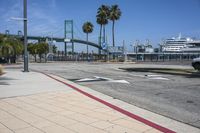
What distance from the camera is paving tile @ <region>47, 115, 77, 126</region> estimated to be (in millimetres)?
7195

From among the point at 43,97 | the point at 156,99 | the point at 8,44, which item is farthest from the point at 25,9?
the point at 8,44

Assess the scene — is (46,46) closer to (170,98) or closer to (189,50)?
(189,50)

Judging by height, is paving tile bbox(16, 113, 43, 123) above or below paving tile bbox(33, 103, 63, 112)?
below

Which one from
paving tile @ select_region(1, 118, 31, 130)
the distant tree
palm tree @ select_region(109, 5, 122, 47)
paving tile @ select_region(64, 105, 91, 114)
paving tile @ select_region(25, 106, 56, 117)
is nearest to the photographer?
paving tile @ select_region(1, 118, 31, 130)

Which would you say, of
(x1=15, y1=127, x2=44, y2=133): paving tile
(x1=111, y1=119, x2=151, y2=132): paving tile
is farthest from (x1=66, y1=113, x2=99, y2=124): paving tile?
(x1=15, y1=127, x2=44, y2=133): paving tile

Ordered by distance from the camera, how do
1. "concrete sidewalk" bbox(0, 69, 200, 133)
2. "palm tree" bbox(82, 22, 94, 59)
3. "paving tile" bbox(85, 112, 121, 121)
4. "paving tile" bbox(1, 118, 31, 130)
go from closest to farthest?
"concrete sidewalk" bbox(0, 69, 200, 133) < "paving tile" bbox(1, 118, 31, 130) < "paving tile" bbox(85, 112, 121, 121) < "palm tree" bbox(82, 22, 94, 59)

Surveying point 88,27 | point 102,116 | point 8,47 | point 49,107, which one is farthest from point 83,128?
point 88,27

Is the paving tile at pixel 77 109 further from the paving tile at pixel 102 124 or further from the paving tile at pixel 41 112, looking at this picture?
the paving tile at pixel 102 124

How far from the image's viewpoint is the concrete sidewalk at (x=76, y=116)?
677 cm

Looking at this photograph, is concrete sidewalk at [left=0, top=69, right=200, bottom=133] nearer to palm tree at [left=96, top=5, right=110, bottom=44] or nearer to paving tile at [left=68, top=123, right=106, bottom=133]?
paving tile at [left=68, top=123, right=106, bottom=133]

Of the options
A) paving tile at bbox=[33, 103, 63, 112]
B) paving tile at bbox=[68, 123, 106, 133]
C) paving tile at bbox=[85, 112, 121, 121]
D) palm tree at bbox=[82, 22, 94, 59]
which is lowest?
paving tile at bbox=[68, 123, 106, 133]

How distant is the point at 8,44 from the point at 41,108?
43534mm

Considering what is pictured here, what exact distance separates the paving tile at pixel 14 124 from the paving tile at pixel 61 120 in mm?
669

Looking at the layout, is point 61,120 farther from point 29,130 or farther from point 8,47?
point 8,47
